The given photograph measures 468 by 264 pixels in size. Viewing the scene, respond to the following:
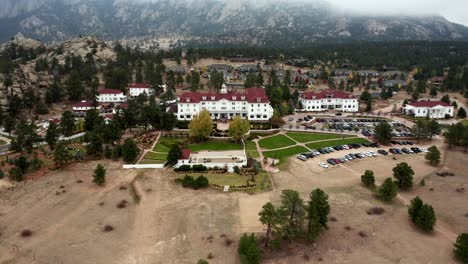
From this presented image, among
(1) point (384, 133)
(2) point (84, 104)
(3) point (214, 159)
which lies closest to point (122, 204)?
(3) point (214, 159)

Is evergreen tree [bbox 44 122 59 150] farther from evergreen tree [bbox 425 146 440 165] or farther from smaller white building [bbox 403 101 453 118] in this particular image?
smaller white building [bbox 403 101 453 118]

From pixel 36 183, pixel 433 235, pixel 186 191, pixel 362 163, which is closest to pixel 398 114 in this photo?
pixel 362 163

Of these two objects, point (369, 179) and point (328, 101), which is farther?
point (328, 101)

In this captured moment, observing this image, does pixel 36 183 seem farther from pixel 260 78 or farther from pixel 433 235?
pixel 260 78

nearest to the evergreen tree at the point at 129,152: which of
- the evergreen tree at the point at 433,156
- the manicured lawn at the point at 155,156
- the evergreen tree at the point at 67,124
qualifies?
the manicured lawn at the point at 155,156

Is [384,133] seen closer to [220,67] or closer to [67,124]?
[67,124]

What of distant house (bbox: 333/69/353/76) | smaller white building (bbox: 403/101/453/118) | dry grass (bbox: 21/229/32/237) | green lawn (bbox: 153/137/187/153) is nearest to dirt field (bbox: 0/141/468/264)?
dry grass (bbox: 21/229/32/237)

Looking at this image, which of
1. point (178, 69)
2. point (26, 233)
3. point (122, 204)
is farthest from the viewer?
point (178, 69)

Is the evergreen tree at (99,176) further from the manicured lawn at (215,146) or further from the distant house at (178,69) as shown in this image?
the distant house at (178,69)

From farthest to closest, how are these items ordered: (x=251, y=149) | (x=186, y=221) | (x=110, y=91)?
(x=110, y=91) → (x=251, y=149) → (x=186, y=221)
